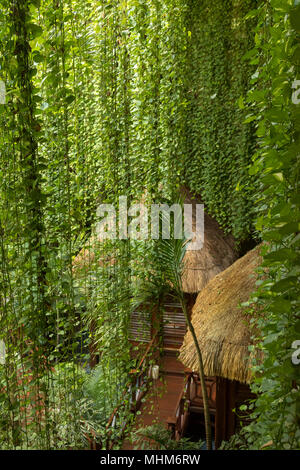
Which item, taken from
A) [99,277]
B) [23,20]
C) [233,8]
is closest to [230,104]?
[233,8]

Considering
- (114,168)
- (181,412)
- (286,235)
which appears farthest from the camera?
(181,412)

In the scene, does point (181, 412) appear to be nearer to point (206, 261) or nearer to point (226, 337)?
point (226, 337)

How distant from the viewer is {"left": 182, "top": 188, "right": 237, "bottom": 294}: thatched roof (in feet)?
17.6

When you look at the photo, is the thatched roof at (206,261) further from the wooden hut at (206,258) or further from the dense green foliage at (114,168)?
the dense green foliage at (114,168)

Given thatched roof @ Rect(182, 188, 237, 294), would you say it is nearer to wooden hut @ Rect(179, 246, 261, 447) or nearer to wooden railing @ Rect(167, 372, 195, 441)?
wooden hut @ Rect(179, 246, 261, 447)

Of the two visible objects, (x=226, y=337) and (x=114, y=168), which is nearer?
(x=114, y=168)

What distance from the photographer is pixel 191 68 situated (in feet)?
18.2

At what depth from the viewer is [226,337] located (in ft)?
12.5

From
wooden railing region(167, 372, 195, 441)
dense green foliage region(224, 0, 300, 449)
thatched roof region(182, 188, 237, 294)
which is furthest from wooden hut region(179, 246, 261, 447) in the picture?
dense green foliage region(224, 0, 300, 449)

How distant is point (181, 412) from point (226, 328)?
1.84m

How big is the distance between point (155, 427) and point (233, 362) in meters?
0.94

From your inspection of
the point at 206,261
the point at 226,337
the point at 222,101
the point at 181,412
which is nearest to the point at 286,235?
the point at 226,337
